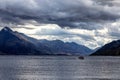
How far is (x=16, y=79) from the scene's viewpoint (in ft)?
386

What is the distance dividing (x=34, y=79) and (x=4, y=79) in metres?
12.0

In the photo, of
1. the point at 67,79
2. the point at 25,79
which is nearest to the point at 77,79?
the point at 67,79

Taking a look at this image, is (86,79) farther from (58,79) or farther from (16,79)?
(16,79)

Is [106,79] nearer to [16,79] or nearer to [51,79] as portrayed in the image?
[51,79]

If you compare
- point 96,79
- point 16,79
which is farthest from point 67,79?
point 16,79

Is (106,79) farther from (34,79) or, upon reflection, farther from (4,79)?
(4,79)

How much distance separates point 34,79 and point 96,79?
939 inches

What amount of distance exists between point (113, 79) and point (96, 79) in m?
6.43

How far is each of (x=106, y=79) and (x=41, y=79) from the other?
24.9 meters

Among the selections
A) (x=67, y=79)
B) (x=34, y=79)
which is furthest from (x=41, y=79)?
(x=67, y=79)

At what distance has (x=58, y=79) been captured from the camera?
4550 inches

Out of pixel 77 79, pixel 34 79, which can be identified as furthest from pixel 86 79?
pixel 34 79

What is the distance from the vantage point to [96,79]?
388 ft

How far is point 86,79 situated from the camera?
11781 centimetres
